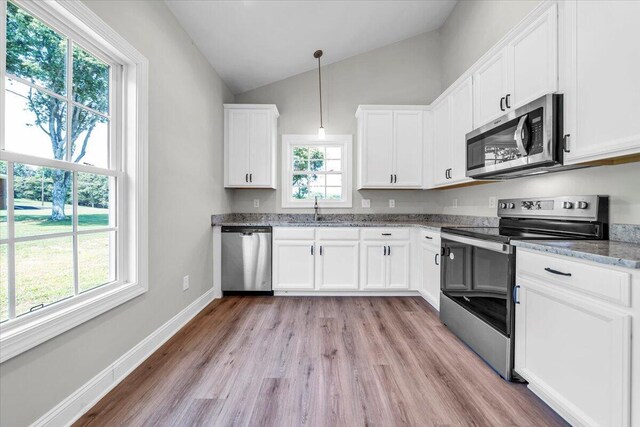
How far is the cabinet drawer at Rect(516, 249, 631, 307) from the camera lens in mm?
1059

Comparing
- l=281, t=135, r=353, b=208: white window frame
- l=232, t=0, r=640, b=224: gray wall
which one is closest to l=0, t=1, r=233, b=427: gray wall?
l=232, t=0, r=640, b=224: gray wall

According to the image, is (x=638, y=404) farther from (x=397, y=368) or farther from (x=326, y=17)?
(x=326, y=17)

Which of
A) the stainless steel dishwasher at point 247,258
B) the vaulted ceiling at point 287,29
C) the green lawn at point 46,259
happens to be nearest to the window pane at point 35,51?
the green lawn at point 46,259

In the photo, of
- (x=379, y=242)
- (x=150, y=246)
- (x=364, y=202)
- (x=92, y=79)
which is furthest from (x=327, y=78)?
(x=150, y=246)

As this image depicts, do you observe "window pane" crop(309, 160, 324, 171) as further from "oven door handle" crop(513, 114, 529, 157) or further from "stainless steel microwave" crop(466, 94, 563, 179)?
"oven door handle" crop(513, 114, 529, 157)

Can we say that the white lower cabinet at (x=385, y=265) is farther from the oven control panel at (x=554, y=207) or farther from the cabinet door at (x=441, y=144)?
the oven control panel at (x=554, y=207)

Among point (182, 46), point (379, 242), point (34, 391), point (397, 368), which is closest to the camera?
point (34, 391)

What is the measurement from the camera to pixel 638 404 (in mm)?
1000

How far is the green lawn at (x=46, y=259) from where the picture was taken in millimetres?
1215

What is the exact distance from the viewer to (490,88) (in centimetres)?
222

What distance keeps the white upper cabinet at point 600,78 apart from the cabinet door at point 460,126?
3.14 ft

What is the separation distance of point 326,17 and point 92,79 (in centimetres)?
225

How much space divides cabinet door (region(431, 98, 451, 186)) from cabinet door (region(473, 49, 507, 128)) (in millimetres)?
538

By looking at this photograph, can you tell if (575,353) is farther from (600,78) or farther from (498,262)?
(600,78)
